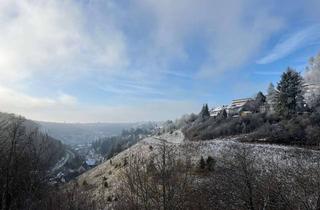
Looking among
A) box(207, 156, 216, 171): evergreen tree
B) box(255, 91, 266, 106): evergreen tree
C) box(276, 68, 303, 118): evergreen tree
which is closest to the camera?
box(207, 156, 216, 171): evergreen tree

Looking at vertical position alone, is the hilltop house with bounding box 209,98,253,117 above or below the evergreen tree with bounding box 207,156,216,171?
above

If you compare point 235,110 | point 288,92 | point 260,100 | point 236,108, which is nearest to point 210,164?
point 288,92

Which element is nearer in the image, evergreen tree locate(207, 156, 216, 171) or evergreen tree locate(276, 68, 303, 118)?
evergreen tree locate(207, 156, 216, 171)

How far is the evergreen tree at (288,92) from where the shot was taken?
53.5 m

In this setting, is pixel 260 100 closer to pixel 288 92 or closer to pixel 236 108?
pixel 236 108

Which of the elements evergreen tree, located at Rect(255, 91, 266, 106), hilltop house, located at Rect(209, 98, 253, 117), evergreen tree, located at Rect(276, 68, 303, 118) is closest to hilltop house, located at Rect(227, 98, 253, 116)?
hilltop house, located at Rect(209, 98, 253, 117)

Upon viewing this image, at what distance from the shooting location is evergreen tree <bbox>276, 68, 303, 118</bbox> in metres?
53.5

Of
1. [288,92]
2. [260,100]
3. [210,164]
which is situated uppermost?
[260,100]

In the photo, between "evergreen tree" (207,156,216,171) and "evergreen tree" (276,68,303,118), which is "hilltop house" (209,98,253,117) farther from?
"evergreen tree" (207,156,216,171)

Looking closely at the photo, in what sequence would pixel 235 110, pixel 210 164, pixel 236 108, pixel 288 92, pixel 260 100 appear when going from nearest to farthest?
pixel 210 164, pixel 288 92, pixel 260 100, pixel 235 110, pixel 236 108

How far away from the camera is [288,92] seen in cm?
5403

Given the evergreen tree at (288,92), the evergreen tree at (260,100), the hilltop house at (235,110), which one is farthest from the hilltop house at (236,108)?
the evergreen tree at (288,92)

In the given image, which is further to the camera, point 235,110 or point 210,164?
point 235,110

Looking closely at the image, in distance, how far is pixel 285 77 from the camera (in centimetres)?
5581
